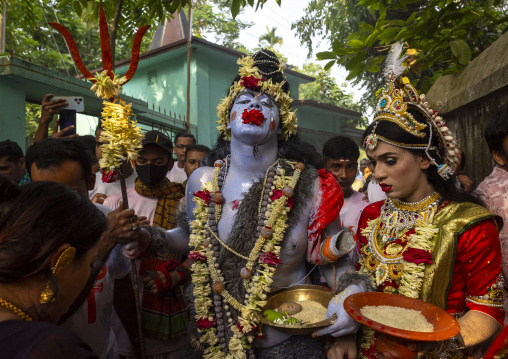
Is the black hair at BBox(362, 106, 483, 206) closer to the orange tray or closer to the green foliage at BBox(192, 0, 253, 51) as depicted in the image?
the orange tray

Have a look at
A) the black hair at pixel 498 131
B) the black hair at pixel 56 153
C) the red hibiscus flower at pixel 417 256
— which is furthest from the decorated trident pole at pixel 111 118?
the black hair at pixel 498 131

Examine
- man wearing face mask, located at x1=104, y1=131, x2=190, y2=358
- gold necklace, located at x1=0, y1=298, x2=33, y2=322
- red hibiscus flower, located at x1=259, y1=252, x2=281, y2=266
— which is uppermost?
gold necklace, located at x1=0, y1=298, x2=33, y2=322

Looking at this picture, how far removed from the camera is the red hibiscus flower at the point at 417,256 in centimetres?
201

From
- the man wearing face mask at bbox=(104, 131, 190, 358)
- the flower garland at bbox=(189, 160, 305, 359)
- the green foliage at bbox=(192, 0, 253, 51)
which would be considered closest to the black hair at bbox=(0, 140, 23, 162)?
the man wearing face mask at bbox=(104, 131, 190, 358)

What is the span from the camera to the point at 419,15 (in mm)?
3963

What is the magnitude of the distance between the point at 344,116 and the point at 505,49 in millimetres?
17901

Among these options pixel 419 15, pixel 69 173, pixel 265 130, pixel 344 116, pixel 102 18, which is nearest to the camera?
pixel 102 18

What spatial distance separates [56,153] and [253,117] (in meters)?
1.19

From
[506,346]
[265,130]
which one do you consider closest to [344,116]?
[265,130]

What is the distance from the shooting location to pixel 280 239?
2312mm

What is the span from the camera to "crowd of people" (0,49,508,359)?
1959mm

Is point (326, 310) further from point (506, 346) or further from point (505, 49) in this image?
point (505, 49)

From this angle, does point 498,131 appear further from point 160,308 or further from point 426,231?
point 160,308

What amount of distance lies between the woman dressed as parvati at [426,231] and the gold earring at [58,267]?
1.41 m
